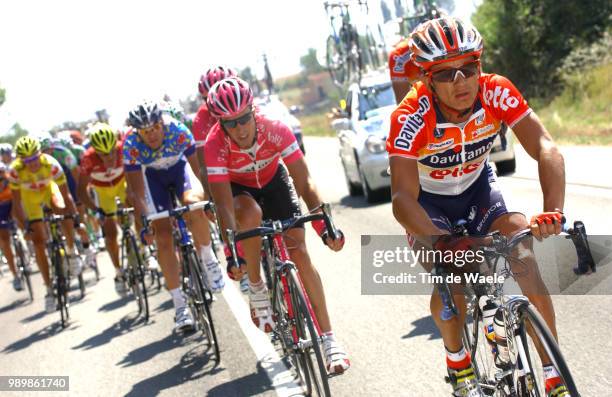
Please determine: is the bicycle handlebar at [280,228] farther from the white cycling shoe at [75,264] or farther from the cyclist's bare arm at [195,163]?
the white cycling shoe at [75,264]

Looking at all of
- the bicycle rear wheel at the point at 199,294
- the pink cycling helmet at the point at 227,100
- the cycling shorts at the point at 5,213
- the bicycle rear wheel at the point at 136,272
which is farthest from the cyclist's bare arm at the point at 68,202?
the pink cycling helmet at the point at 227,100

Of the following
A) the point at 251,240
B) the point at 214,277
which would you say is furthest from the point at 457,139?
the point at 214,277

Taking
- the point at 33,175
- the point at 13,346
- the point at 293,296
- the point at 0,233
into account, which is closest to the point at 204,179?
the point at 293,296

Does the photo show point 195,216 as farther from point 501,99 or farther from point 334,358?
point 501,99

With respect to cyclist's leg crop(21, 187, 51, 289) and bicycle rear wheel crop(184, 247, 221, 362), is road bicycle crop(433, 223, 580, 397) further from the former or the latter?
cyclist's leg crop(21, 187, 51, 289)

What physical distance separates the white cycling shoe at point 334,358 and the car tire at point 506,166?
10.7 m

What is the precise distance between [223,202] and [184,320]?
2474 mm

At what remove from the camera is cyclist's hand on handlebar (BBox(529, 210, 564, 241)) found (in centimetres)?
405

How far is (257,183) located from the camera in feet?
24.8

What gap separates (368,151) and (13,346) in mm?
6739

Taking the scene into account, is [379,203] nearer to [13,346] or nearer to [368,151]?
[368,151]

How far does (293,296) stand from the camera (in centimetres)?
628

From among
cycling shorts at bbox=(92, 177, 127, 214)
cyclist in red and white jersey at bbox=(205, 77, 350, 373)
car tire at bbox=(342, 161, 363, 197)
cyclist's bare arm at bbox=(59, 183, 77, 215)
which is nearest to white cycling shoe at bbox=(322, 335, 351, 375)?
cyclist in red and white jersey at bbox=(205, 77, 350, 373)

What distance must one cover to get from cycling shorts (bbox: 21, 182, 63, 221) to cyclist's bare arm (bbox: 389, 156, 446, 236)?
936 centimetres
